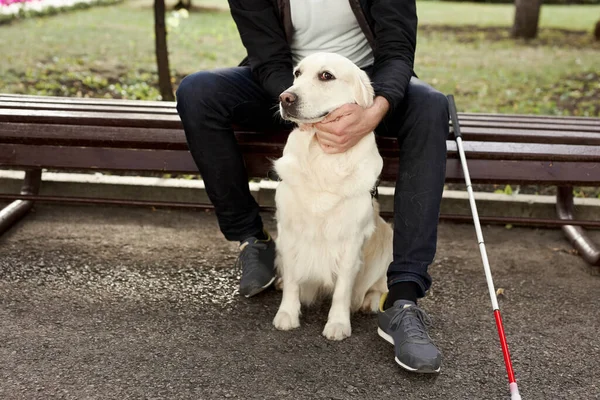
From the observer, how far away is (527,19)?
40.2 feet

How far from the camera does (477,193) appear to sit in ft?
14.6

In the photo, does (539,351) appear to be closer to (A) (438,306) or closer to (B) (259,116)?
(A) (438,306)

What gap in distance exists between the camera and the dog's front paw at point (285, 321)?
2900mm

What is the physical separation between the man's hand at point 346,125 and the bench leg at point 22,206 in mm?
2040

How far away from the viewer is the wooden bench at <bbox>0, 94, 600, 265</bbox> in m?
3.30

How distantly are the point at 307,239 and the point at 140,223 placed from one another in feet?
5.40

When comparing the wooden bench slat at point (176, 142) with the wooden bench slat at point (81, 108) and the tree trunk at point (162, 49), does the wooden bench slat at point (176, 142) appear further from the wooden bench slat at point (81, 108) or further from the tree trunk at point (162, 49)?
the tree trunk at point (162, 49)

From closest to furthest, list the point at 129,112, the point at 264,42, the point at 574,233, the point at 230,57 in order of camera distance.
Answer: the point at 264,42
the point at 129,112
the point at 574,233
the point at 230,57

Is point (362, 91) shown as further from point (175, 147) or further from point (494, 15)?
point (494, 15)

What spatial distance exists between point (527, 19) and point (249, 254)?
10500mm

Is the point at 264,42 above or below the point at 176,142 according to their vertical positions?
above

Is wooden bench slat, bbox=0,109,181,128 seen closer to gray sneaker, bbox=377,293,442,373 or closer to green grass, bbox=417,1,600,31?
gray sneaker, bbox=377,293,442,373

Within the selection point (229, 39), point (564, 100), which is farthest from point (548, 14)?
point (564, 100)

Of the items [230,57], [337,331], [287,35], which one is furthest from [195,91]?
[230,57]
